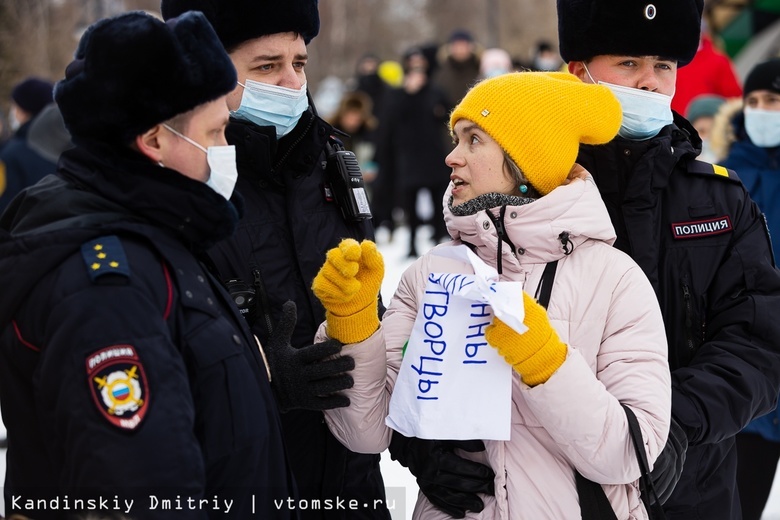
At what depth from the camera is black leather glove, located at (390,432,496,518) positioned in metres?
2.21

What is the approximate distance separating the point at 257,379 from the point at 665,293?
117 centimetres

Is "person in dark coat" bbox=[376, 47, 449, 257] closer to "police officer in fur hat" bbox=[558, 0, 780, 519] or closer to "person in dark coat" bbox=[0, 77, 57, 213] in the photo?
"person in dark coat" bbox=[0, 77, 57, 213]

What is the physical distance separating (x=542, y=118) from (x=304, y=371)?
2.78 feet

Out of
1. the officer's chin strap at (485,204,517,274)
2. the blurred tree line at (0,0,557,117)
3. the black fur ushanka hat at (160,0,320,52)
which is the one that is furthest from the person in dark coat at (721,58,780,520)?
the blurred tree line at (0,0,557,117)

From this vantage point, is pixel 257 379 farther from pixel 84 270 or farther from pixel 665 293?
pixel 665 293

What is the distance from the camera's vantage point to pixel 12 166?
7379mm

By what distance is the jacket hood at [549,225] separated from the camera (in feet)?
7.39

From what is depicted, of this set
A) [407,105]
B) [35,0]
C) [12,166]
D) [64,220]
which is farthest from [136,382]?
[35,0]

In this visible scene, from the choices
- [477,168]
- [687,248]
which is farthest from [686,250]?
[477,168]

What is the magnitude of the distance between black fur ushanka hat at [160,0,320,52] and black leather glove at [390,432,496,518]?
4.03 ft

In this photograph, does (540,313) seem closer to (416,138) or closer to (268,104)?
(268,104)

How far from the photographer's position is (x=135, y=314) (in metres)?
1.70

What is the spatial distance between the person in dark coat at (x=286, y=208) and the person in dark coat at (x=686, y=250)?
0.38 meters

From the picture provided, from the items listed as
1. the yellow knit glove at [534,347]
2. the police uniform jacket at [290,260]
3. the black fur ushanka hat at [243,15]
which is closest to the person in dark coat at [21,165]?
the black fur ushanka hat at [243,15]
